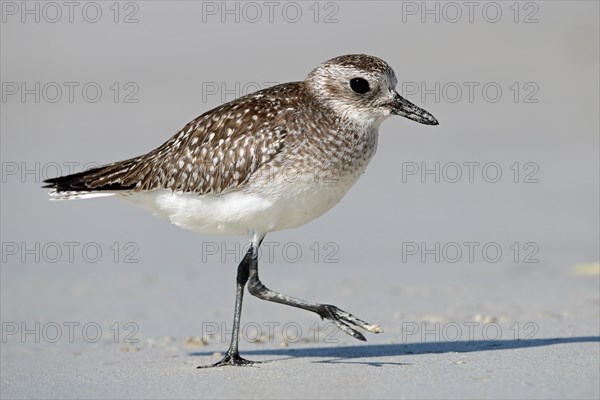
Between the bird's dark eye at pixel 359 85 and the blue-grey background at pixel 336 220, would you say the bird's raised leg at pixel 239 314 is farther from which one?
the bird's dark eye at pixel 359 85

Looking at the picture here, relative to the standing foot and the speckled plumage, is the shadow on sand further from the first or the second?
the speckled plumage

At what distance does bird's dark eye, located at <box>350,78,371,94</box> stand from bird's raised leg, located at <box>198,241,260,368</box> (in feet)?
4.46

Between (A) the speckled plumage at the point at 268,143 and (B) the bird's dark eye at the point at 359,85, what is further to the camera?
(B) the bird's dark eye at the point at 359,85

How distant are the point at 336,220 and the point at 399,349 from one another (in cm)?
562

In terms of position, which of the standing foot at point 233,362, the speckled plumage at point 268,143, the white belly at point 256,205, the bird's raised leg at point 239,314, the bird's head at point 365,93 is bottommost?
the standing foot at point 233,362

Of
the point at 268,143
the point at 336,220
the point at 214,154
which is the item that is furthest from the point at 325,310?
the point at 336,220

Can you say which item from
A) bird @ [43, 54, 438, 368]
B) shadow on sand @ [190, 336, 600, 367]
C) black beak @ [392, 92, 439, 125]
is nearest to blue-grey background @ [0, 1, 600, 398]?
shadow on sand @ [190, 336, 600, 367]

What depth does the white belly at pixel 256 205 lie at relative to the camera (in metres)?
8.74

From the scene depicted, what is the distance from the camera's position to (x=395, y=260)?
12.7 meters

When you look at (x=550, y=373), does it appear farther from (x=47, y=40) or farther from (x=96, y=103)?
(x=47, y=40)

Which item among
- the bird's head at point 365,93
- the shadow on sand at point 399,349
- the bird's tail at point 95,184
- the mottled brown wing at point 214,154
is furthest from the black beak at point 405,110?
the bird's tail at point 95,184

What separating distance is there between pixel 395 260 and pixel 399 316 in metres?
2.28

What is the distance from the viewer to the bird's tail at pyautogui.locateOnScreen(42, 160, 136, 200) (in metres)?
9.48

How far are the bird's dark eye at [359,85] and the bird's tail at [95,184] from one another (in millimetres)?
1867
